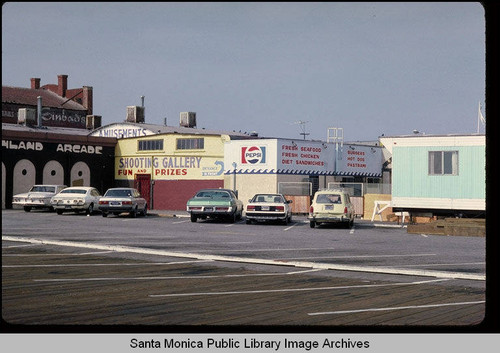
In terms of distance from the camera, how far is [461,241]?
885 inches

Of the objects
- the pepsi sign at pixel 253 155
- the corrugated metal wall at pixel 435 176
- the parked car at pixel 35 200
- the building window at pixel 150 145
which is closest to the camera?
the corrugated metal wall at pixel 435 176

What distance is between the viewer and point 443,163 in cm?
2731

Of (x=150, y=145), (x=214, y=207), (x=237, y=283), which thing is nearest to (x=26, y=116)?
(x=150, y=145)

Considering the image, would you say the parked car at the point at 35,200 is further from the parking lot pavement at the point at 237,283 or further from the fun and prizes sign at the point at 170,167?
the parking lot pavement at the point at 237,283

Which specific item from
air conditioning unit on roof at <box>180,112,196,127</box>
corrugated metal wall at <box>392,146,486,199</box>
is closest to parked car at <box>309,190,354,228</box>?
corrugated metal wall at <box>392,146,486,199</box>

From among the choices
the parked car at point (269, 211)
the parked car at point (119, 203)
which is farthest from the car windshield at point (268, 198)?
the parked car at point (119, 203)

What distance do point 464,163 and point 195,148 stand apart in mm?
23383

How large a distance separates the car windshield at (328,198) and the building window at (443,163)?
4.21 meters

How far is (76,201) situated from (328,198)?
14.9 meters

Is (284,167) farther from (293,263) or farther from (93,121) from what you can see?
(93,121)

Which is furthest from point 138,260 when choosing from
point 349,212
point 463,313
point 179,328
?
point 349,212

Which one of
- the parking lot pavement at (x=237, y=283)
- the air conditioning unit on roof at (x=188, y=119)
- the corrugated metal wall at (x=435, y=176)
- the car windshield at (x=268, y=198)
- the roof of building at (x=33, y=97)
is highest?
the roof of building at (x=33, y=97)

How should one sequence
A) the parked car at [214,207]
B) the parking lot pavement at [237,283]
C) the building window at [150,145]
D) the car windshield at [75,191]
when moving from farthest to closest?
the building window at [150,145] < the car windshield at [75,191] < the parked car at [214,207] < the parking lot pavement at [237,283]

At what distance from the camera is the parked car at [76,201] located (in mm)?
37094
